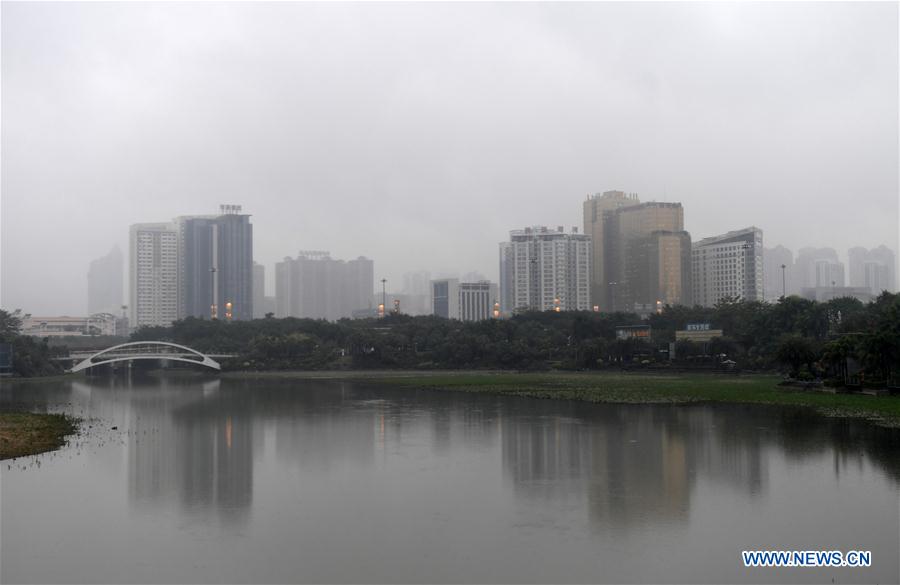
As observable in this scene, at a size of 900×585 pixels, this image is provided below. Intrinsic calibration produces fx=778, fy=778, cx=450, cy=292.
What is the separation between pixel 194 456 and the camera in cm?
2291

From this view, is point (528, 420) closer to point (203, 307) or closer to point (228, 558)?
point (228, 558)

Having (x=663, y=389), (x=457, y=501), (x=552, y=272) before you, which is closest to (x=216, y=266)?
(x=552, y=272)

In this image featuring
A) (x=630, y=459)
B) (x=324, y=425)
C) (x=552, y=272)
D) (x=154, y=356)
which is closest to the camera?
(x=630, y=459)

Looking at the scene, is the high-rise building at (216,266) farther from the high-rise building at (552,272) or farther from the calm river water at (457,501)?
the calm river water at (457,501)

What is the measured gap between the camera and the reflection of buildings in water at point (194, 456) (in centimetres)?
1703

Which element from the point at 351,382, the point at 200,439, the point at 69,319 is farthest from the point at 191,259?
the point at 200,439

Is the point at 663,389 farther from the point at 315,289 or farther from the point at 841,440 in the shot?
the point at 315,289

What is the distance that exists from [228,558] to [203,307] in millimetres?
143181

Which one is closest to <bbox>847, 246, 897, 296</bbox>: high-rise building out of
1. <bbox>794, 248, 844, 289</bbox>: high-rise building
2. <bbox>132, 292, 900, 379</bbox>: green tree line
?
<bbox>794, 248, 844, 289</bbox>: high-rise building

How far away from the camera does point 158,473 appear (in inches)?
796

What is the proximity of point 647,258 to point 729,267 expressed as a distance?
11.8m

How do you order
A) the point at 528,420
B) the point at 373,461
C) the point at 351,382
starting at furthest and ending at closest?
the point at 351,382 < the point at 528,420 < the point at 373,461

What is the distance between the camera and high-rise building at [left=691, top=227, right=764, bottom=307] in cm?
10950

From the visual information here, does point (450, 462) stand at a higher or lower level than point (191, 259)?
lower
